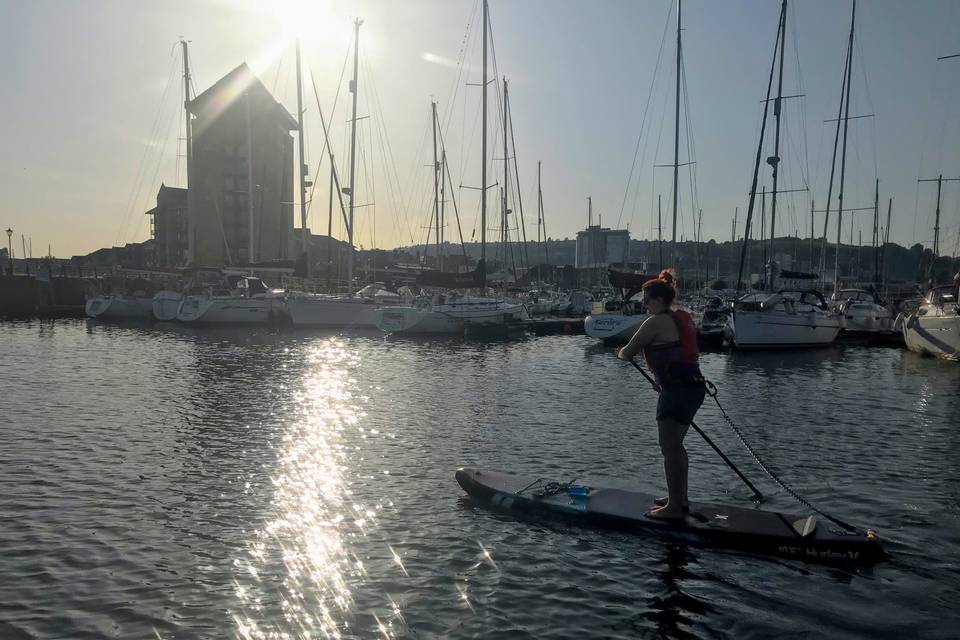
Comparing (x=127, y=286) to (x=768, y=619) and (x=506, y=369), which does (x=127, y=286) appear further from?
(x=768, y=619)

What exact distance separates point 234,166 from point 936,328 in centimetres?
6555

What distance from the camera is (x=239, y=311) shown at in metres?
46.4

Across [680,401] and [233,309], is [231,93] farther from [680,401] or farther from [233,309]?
[680,401]

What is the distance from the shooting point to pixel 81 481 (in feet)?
32.3

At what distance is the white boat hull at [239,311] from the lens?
46.3 meters

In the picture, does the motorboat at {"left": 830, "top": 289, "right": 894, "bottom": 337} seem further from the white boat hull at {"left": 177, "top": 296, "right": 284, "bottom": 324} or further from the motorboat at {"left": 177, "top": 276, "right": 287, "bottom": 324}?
the white boat hull at {"left": 177, "top": 296, "right": 284, "bottom": 324}

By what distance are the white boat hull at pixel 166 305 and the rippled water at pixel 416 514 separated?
97.6ft

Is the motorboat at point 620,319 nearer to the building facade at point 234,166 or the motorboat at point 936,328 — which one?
the motorboat at point 936,328

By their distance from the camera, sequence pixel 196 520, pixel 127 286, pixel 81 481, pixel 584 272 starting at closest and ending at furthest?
1. pixel 196 520
2. pixel 81 481
3. pixel 127 286
4. pixel 584 272

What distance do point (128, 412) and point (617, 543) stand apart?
11.9m

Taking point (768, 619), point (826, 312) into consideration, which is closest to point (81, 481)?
point (768, 619)

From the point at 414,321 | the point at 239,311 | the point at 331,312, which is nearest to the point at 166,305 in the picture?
the point at 239,311


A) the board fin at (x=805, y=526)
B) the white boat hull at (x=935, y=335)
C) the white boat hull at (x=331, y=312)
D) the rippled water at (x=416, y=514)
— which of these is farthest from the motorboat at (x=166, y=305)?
the board fin at (x=805, y=526)

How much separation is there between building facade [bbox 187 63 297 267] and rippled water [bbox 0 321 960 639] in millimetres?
55887
